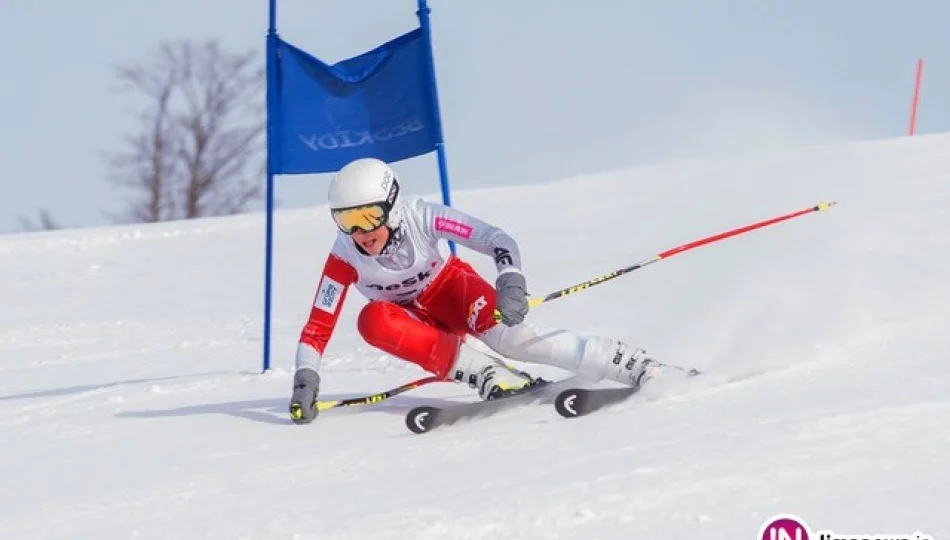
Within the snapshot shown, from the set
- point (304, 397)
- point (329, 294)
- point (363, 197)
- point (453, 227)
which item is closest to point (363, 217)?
point (363, 197)

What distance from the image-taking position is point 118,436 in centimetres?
493

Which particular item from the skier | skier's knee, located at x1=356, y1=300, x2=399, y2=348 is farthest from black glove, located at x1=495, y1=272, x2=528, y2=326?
skier's knee, located at x1=356, y1=300, x2=399, y2=348

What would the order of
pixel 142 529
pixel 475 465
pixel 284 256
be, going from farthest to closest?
1. pixel 284 256
2. pixel 475 465
3. pixel 142 529

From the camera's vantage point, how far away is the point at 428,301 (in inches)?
192

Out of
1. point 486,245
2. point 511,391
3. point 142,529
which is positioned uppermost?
point 486,245

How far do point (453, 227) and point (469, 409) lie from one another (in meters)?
0.69

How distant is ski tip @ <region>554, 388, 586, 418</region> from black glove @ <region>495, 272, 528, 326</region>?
0.37 m

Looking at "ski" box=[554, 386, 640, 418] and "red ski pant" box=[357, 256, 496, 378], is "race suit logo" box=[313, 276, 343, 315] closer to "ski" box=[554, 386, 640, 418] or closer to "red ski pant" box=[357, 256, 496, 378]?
"red ski pant" box=[357, 256, 496, 378]

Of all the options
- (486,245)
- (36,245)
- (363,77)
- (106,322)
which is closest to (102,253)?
(36,245)

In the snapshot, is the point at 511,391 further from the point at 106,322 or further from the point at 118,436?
the point at 106,322

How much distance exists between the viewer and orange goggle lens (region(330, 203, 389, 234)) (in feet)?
14.8

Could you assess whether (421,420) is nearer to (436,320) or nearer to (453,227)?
(436,320)

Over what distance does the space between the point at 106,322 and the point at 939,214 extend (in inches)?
240

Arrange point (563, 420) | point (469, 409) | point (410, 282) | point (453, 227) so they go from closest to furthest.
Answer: point (563, 420)
point (469, 409)
point (453, 227)
point (410, 282)
